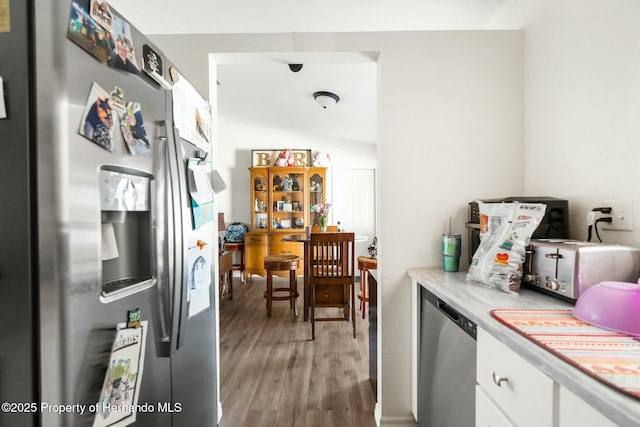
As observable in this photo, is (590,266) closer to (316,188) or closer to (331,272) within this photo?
(331,272)

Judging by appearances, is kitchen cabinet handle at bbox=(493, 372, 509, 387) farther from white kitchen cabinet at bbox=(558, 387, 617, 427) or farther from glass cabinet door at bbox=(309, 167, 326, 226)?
glass cabinet door at bbox=(309, 167, 326, 226)

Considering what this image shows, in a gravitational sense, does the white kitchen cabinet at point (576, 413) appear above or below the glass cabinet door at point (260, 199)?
below

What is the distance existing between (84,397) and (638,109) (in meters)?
1.91

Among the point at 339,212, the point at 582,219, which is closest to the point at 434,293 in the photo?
the point at 582,219

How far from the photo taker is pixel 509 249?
1.17m

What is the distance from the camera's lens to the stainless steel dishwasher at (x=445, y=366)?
3.38 ft

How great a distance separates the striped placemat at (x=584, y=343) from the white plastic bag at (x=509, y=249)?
23 cm

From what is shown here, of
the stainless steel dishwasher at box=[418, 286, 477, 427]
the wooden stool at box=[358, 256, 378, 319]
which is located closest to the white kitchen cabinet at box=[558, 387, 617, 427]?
the stainless steel dishwasher at box=[418, 286, 477, 427]

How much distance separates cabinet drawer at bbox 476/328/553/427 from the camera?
687mm

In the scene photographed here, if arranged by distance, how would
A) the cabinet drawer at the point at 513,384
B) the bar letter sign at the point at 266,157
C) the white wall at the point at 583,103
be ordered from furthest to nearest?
the bar letter sign at the point at 266,157 < the white wall at the point at 583,103 < the cabinet drawer at the point at 513,384

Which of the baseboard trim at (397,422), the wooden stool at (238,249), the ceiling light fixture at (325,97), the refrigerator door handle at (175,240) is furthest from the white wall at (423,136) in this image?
the wooden stool at (238,249)

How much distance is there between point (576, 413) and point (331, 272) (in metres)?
2.33

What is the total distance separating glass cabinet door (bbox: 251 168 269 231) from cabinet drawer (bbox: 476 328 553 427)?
4366 mm

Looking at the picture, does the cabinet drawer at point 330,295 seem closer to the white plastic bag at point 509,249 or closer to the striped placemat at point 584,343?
the white plastic bag at point 509,249
